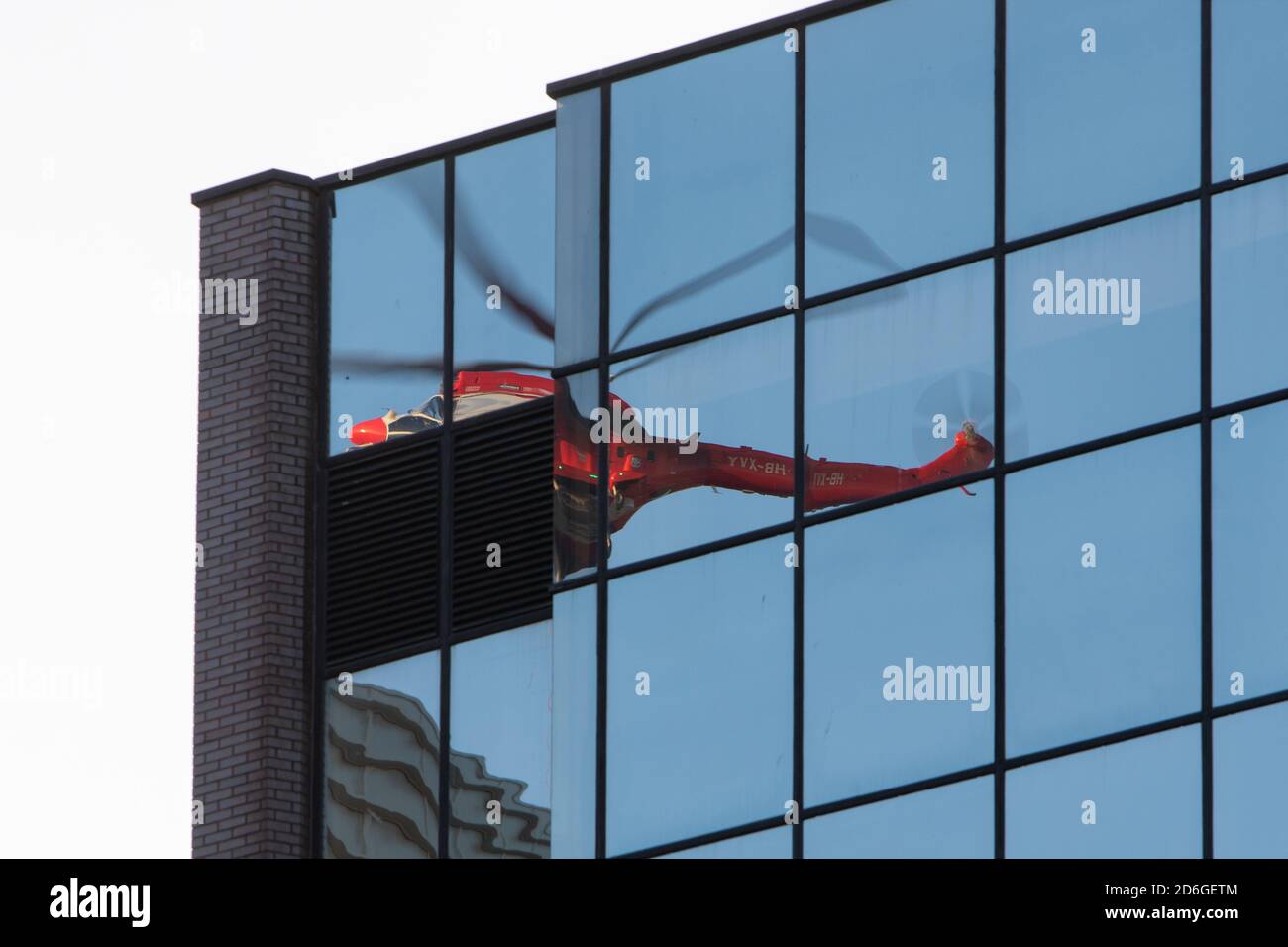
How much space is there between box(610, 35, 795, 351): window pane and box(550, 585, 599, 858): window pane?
83.3 inches

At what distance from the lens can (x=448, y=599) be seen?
73.4 ft

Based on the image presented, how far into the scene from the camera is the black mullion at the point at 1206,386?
60.0 ft

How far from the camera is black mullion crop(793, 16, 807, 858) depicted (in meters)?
19.5

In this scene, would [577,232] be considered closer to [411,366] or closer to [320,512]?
[411,366]

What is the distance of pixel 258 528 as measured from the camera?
2309 centimetres

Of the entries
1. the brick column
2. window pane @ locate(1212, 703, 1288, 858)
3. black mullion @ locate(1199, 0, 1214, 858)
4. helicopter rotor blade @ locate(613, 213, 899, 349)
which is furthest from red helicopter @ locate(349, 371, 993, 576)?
window pane @ locate(1212, 703, 1288, 858)

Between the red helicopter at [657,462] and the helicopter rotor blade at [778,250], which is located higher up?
the helicopter rotor blade at [778,250]

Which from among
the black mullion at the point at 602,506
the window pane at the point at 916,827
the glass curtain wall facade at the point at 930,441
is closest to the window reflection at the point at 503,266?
the glass curtain wall facade at the point at 930,441

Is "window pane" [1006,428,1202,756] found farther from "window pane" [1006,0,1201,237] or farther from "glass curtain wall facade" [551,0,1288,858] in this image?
"window pane" [1006,0,1201,237]

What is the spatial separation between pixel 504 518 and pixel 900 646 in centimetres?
427

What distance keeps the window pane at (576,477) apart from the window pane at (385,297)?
1.96 metres

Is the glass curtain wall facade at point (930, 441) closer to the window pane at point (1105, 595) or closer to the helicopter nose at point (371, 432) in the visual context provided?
the window pane at point (1105, 595)
